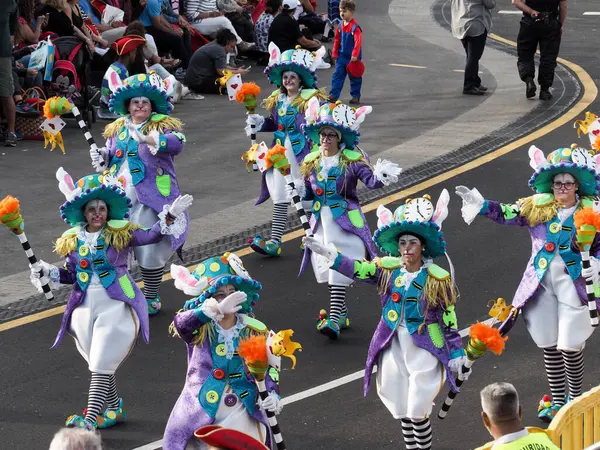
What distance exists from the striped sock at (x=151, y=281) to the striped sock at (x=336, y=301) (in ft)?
5.72

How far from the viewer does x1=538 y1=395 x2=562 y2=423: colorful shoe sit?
1029 centimetres

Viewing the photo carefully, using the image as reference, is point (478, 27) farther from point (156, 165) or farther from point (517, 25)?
point (156, 165)

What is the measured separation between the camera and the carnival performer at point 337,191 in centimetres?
1203

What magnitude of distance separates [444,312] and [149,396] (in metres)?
3.01

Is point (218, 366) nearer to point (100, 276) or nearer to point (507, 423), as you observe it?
point (100, 276)

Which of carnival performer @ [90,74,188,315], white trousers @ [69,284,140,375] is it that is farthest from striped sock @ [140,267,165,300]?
white trousers @ [69,284,140,375]

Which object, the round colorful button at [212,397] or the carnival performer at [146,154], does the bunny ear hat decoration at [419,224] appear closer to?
the round colorful button at [212,397]

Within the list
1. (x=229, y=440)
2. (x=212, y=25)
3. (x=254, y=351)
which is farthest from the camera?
(x=212, y=25)

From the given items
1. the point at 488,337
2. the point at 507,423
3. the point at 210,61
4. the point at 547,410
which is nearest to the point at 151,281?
the point at 547,410

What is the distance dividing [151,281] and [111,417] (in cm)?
248

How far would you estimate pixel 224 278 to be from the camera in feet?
28.1

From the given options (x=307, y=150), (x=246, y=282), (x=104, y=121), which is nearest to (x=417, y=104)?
(x=104, y=121)

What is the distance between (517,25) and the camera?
28031mm

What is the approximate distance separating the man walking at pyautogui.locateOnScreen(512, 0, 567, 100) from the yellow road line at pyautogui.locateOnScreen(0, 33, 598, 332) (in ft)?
2.58
